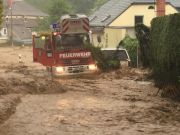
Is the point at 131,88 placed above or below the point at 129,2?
below

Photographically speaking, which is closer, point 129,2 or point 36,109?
point 36,109

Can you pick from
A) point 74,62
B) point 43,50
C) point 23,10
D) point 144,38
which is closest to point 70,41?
point 74,62

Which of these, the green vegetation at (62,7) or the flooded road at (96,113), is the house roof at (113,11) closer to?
the green vegetation at (62,7)

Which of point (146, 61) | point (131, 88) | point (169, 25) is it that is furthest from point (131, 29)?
point (169, 25)

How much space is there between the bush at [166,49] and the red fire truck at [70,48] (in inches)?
192

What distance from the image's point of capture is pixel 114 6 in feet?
186

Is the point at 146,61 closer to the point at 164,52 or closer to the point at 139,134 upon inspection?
A: the point at 164,52

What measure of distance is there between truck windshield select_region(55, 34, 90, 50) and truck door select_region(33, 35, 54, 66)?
51cm

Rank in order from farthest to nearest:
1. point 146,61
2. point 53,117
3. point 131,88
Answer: point 146,61, point 131,88, point 53,117

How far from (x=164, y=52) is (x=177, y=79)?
1.35 meters

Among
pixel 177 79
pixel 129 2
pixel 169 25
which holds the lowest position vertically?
pixel 177 79

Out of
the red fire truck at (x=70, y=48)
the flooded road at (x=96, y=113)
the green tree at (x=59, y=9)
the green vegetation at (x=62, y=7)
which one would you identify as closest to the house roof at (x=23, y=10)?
the green vegetation at (x=62, y=7)

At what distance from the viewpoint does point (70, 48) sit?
25359 mm

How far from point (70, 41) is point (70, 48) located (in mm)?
426
